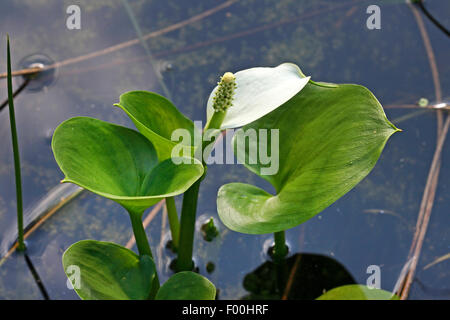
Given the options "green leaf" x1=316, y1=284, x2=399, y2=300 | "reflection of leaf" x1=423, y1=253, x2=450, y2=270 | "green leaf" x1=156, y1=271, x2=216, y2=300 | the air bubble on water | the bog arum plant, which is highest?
the air bubble on water

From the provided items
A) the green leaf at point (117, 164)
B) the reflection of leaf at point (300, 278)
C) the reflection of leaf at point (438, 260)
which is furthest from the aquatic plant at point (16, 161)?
the reflection of leaf at point (438, 260)

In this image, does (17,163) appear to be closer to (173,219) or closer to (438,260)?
(173,219)

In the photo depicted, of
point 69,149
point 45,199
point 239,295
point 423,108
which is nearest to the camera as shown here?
point 69,149

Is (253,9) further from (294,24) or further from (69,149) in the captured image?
(69,149)

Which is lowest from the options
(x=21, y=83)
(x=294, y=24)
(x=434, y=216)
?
(x=434, y=216)

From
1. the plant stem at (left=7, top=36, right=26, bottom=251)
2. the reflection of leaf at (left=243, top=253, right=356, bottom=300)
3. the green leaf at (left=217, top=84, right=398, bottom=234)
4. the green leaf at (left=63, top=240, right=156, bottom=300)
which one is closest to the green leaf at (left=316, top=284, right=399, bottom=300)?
the reflection of leaf at (left=243, top=253, right=356, bottom=300)

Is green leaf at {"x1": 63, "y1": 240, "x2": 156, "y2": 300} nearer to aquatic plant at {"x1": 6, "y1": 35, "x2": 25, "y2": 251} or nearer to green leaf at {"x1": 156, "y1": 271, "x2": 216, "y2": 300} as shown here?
green leaf at {"x1": 156, "y1": 271, "x2": 216, "y2": 300}

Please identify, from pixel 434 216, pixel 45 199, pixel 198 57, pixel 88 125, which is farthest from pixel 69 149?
pixel 434 216

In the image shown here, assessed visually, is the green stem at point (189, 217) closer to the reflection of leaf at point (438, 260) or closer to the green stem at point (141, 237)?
the green stem at point (141, 237)
